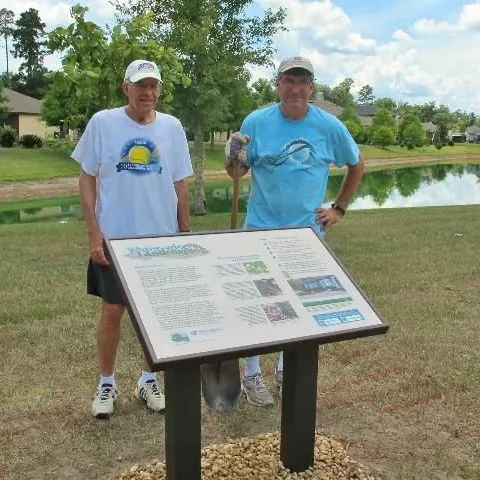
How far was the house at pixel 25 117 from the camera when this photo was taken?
160 ft

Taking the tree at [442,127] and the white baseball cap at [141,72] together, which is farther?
the tree at [442,127]

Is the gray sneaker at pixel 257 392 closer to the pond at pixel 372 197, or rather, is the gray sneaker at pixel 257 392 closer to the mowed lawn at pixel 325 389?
the mowed lawn at pixel 325 389

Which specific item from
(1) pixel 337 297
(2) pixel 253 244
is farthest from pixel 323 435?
(2) pixel 253 244

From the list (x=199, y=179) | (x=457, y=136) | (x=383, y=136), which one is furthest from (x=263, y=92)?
(x=457, y=136)

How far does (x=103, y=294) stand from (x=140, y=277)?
957mm

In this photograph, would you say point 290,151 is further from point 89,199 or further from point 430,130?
point 430,130

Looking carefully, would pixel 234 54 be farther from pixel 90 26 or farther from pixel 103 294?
pixel 103 294

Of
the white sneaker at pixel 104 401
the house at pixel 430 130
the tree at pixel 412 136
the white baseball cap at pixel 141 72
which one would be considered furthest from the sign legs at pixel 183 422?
the house at pixel 430 130

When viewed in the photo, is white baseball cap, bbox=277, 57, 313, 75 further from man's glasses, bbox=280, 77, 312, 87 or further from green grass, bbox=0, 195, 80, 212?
green grass, bbox=0, 195, 80, 212

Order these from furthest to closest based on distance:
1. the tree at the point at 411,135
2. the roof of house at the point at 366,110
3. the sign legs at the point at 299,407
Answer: the roof of house at the point at 366,110, the tree at the point at 411,135, the sign legs at the point at 299,407

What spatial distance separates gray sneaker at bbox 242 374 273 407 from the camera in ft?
12.7

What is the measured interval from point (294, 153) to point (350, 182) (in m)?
0.60

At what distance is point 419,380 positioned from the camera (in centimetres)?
426

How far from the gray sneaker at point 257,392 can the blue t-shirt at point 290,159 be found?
987 millimetres
